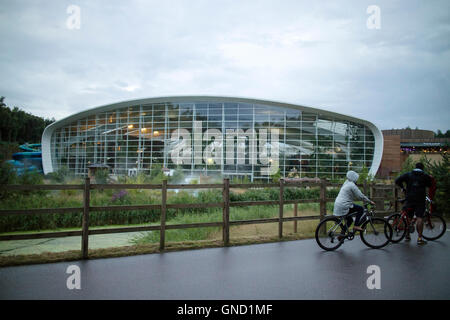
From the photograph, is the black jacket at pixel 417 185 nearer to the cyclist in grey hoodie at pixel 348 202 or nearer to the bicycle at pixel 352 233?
the bicycle at pixel 352 233

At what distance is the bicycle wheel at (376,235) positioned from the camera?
292 inches

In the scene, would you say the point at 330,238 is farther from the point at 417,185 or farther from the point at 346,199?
the point at 417,185

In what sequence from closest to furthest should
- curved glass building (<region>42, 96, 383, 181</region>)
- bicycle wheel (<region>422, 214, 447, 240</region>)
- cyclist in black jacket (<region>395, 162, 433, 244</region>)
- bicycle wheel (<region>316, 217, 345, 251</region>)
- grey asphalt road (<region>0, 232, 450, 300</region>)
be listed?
1. grey asphalt road (<region>0, 232, 450, 300</region>)
2. bicycle wheel (<region>316, 217, 345, 251</region>)
3. cyclist in black jacket (<region>395, 162, 433, 244</region>)
4. bicycle wheel (<region>422, 214, 447, 240</region>)
5. curved glass building (<region>42, 96, 383, 181</region>)

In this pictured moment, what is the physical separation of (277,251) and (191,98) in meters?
34.1

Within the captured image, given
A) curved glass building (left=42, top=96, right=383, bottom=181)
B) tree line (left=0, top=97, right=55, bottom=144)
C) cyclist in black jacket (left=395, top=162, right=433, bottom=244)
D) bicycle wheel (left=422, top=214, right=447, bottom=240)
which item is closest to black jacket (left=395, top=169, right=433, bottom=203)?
cyclist in black jacket (left=395, top=162, right=433, bottom=244)

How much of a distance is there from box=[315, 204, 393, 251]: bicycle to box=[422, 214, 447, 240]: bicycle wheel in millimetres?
1415

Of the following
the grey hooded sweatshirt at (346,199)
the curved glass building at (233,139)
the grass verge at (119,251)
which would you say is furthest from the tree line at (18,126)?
the grey hooded sweatshirt at (346,199)

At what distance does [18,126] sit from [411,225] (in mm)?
80724

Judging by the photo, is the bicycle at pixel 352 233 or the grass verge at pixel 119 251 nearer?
the grass verge at pixel 119 251

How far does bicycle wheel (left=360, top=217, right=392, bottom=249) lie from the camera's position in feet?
24.3

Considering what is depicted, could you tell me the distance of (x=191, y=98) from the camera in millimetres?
39344

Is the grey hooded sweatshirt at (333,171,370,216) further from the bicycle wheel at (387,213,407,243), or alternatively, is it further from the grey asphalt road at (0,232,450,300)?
the bicycle wheel at (387,213,407,243)

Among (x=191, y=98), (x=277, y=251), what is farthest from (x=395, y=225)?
(x=191, y=98)
